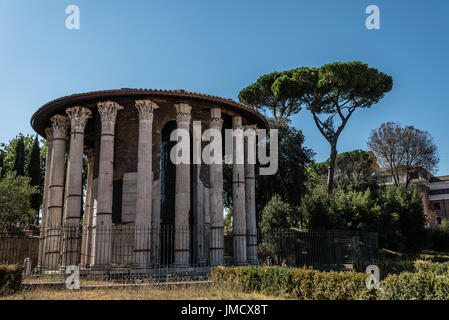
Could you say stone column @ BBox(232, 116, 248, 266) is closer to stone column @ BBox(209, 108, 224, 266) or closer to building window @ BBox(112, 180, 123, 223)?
stone column @ BBox(209, 108, 224, 266)

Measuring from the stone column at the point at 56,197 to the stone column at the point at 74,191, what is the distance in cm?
52

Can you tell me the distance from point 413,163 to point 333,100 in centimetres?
1232

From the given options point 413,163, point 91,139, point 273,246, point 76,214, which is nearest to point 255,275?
point 76,214

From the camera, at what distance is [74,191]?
40.9ft

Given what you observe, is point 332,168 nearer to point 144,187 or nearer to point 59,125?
point 144,187

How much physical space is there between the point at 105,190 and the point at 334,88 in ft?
60.3

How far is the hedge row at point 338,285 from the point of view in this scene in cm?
687

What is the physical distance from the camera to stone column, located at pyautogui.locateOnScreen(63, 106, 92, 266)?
12.0 meters

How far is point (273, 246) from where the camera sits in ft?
59.9

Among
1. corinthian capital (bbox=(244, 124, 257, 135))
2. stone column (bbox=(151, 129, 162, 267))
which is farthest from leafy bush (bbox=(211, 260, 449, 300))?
corinthian capital (bbox=(244, 124, 257, 135))

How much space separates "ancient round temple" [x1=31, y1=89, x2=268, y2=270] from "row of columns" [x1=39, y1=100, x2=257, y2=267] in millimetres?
32

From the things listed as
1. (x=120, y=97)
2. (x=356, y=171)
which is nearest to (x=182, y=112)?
(x=120, y=97)

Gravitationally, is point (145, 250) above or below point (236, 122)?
below
